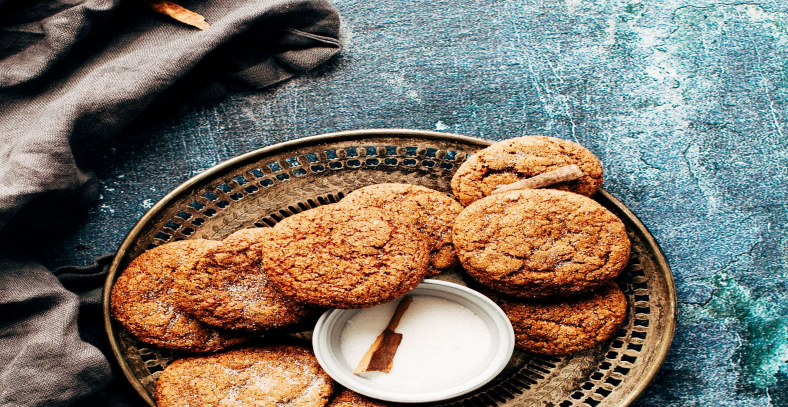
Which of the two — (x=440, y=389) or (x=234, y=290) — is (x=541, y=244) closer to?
(x=440, y=389)

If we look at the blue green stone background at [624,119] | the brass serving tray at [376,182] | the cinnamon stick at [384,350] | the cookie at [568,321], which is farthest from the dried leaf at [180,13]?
the cookie at [568,321]

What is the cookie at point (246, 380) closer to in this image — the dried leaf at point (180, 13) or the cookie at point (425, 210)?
the cookie at point (425, 210)

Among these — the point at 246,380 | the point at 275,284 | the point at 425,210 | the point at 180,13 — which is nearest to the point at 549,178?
the point at 425,210

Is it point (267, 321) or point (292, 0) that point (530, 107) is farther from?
point (267, 321)

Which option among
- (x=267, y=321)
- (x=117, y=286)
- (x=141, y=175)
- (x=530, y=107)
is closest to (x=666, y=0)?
(x=530, y=107)

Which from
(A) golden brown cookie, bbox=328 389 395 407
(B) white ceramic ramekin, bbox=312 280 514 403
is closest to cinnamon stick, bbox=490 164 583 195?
(B) white ceramic ramekin, bbox=312 280 514 403

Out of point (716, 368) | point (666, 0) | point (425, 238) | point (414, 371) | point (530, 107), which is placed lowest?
point (716, 368)

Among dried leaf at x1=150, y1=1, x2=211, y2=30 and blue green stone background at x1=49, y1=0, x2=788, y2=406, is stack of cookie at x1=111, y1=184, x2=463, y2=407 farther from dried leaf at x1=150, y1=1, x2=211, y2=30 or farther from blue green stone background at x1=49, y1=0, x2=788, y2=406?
dried leaf at x1=150, y1=1, x2=211, y2=30
